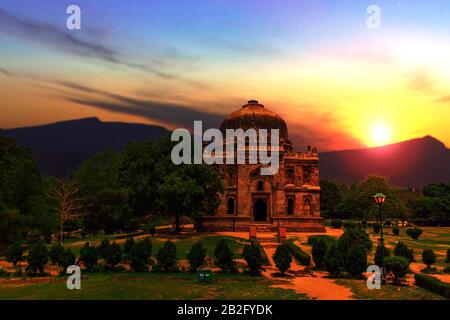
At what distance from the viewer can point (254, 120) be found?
58.0m

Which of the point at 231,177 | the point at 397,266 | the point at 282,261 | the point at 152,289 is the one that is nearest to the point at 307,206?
the point at 231,177

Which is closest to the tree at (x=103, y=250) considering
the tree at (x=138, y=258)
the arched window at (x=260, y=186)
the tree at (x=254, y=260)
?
the tree at (x=138, y=258)

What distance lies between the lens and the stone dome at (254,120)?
57.9 metres

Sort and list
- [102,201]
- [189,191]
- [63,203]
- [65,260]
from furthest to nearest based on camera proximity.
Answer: [102,201]
[189,191]
[63,203]
[65,260]

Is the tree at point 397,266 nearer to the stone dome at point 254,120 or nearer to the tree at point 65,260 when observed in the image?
the tree at point 65,260

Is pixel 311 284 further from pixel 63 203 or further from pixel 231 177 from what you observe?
pixel 231 177

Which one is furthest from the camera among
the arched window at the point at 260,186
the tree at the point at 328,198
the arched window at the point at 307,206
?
the tree at the point at 328,198

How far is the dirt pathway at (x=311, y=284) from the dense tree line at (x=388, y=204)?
40761 millimetres

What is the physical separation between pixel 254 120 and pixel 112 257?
33.2 metres

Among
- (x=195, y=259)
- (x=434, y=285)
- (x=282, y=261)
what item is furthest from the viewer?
(x=195, y=259)

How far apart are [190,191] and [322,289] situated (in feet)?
67.2
